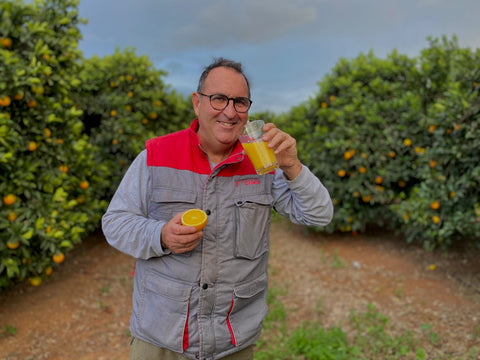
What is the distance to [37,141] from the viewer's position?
160 inches

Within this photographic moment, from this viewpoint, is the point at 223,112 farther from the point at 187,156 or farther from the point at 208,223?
the point at 208,223

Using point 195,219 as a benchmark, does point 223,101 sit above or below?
above

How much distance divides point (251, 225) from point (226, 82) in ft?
2.33

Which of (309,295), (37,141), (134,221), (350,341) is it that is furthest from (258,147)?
(309,295)

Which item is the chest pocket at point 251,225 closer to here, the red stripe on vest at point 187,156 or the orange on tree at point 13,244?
the red stripe on vest at point 187,156

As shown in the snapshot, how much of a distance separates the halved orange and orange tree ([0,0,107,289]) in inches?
98.8

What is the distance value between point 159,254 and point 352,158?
14.1 ft

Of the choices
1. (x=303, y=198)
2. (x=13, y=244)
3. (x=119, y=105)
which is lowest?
(x=13, y=244)

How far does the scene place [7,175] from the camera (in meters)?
3.83

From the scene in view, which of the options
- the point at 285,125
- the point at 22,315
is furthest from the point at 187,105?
the point at 22,315

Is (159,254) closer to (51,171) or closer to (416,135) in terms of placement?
(51,171)

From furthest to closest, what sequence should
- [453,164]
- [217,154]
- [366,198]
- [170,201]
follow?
[366,198] → [453,164] → [217,154] → [170,201]

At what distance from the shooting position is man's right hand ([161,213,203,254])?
65.2 inches

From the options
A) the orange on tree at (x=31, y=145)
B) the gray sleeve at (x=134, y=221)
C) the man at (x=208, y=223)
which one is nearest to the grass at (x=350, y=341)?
the man at (x=208, y=223)
